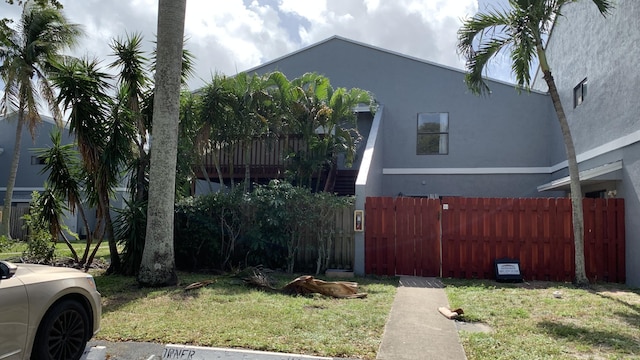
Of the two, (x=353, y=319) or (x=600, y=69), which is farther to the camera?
(x=600, y=69)

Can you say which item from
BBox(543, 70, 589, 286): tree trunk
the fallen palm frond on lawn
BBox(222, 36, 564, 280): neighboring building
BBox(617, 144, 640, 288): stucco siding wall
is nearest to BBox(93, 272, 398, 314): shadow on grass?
the fallen palm frond on lawn

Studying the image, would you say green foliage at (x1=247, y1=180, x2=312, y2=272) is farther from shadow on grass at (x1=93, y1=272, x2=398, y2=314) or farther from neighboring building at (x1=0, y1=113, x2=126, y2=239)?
neighboring building at (x1=0, y1=113, x2=126, y2=239)

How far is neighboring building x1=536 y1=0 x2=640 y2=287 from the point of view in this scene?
9055mm

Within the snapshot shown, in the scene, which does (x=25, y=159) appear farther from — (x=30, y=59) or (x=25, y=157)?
(x=30, y=59)

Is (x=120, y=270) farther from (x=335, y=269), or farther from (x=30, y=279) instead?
(x=30, y=279)

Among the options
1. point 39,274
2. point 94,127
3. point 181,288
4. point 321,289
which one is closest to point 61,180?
point 94,127

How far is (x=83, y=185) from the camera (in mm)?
10438

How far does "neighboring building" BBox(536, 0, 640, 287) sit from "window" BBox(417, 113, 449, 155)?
358 centimetres

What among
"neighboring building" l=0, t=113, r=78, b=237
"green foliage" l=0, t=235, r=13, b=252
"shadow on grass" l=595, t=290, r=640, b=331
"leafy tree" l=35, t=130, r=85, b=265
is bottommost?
"shadow on grass" l=595, t=290, r=640, b=331

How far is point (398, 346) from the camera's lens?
16.9ft

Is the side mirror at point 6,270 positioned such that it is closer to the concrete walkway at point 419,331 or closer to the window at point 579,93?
the concrete walkway at point 419,331

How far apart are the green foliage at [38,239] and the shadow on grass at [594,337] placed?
997cm

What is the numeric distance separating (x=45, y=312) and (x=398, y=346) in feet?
11.8

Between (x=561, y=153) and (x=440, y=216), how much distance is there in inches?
231
